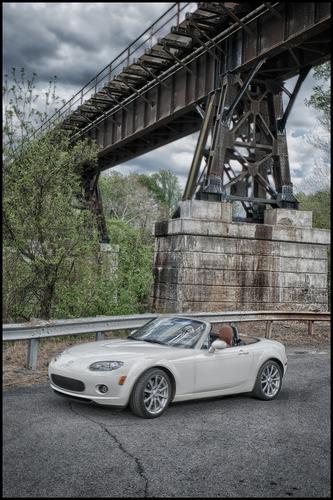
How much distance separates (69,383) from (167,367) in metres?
1.22

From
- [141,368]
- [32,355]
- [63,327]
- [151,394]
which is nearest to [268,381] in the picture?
[151,394]

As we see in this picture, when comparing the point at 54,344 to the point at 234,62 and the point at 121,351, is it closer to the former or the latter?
the point at 121,351

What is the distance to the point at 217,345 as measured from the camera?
7449mm

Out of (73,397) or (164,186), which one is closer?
(73,397)

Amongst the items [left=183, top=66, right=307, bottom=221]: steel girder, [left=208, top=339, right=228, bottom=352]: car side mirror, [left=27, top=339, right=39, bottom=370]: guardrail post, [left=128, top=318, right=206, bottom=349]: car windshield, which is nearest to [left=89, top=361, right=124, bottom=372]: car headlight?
[left=128, top=318, right=206, bottom=349]: car windshield

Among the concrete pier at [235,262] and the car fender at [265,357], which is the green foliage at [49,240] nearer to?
the concrete pier at [235,262]

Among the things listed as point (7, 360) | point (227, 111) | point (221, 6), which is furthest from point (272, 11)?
point (7, 360)

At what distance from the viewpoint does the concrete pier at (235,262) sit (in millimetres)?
15398

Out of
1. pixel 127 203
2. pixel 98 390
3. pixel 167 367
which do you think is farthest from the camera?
pixel 127 203

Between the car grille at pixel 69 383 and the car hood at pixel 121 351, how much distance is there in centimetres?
25

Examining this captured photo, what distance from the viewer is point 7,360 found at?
9812 mm

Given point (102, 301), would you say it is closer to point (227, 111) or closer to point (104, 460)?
point (227, 111)

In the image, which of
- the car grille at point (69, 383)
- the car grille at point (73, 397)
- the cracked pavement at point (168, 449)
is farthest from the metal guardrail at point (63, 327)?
the car grille at point (73, 397)

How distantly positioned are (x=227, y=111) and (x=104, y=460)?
13.3m
